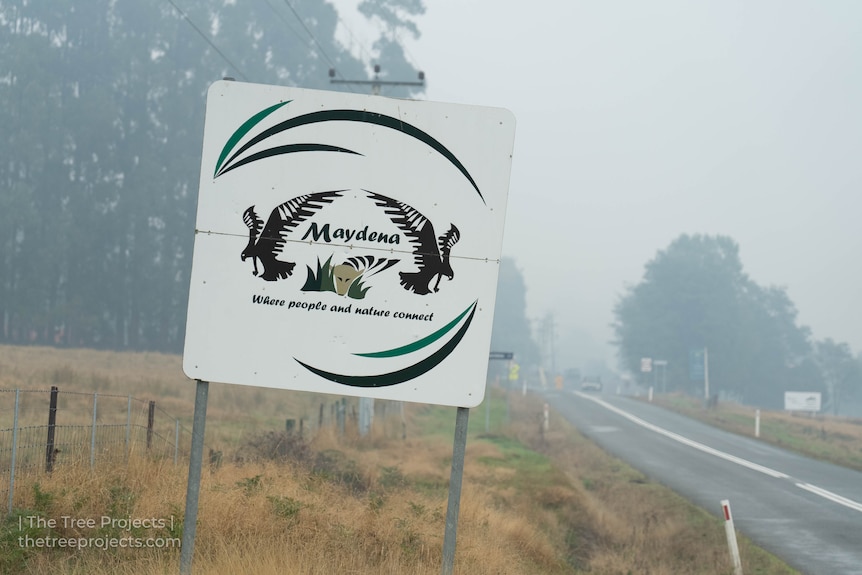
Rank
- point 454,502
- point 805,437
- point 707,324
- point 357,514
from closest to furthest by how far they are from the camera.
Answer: point 454,502 → point 357,514 → point 805,437 → point 707,324

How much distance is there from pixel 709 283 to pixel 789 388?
2195 centimetres

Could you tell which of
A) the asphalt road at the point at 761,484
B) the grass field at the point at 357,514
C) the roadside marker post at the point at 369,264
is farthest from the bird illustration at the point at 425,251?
the asphalt road at the point at 761,484

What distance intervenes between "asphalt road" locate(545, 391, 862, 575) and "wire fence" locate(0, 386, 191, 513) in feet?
28.7

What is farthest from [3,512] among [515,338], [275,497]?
[515,338]

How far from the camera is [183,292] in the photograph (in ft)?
216

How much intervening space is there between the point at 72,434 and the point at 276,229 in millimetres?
8933

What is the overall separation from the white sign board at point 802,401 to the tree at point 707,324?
43417 millimetres

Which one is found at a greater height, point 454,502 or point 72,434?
point 454,502

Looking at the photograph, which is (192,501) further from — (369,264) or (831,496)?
(831,496)

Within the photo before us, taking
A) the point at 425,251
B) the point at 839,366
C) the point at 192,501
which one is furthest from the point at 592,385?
the point at 192,501

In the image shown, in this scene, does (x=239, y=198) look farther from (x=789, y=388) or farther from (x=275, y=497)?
(x=789, y=388)

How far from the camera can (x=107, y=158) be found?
62.0 m

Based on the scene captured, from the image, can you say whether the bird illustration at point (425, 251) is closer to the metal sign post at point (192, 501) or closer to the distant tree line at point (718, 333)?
the metal sign post at point (192, 501)

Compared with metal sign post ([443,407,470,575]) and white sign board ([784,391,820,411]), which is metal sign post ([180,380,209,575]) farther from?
white sign board ([784,391,820,411])
